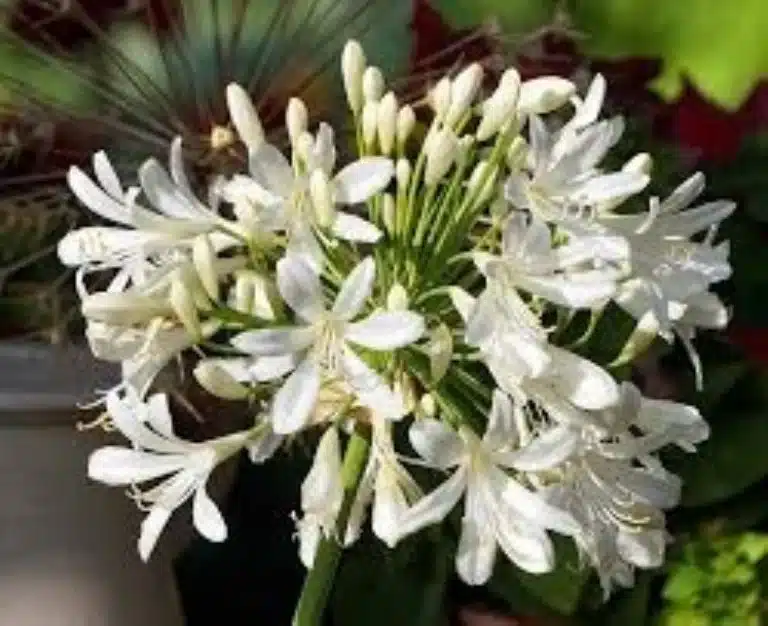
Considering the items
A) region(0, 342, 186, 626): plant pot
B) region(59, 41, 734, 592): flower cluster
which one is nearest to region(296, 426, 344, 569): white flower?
region(59, 41, 734, 592): flower cluster

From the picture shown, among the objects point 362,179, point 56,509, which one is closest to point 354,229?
point 362,179

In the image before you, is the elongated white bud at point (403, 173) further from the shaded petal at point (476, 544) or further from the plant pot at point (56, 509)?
the plant pot at point (56, 509)

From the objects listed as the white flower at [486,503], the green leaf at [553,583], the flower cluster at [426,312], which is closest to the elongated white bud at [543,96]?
the flower cluster at [426,312]

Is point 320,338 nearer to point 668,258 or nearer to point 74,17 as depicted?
point 668,258

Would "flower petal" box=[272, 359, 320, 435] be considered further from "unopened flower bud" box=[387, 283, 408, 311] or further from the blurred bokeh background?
the blurred bokeh background

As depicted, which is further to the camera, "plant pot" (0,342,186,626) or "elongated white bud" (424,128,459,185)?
"plant pot" (0,342,186,626)

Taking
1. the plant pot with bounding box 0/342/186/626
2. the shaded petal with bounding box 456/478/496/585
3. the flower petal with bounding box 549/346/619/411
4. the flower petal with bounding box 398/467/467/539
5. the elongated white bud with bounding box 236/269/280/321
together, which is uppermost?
the elongated white bud with bounding box 236/269/280/321
